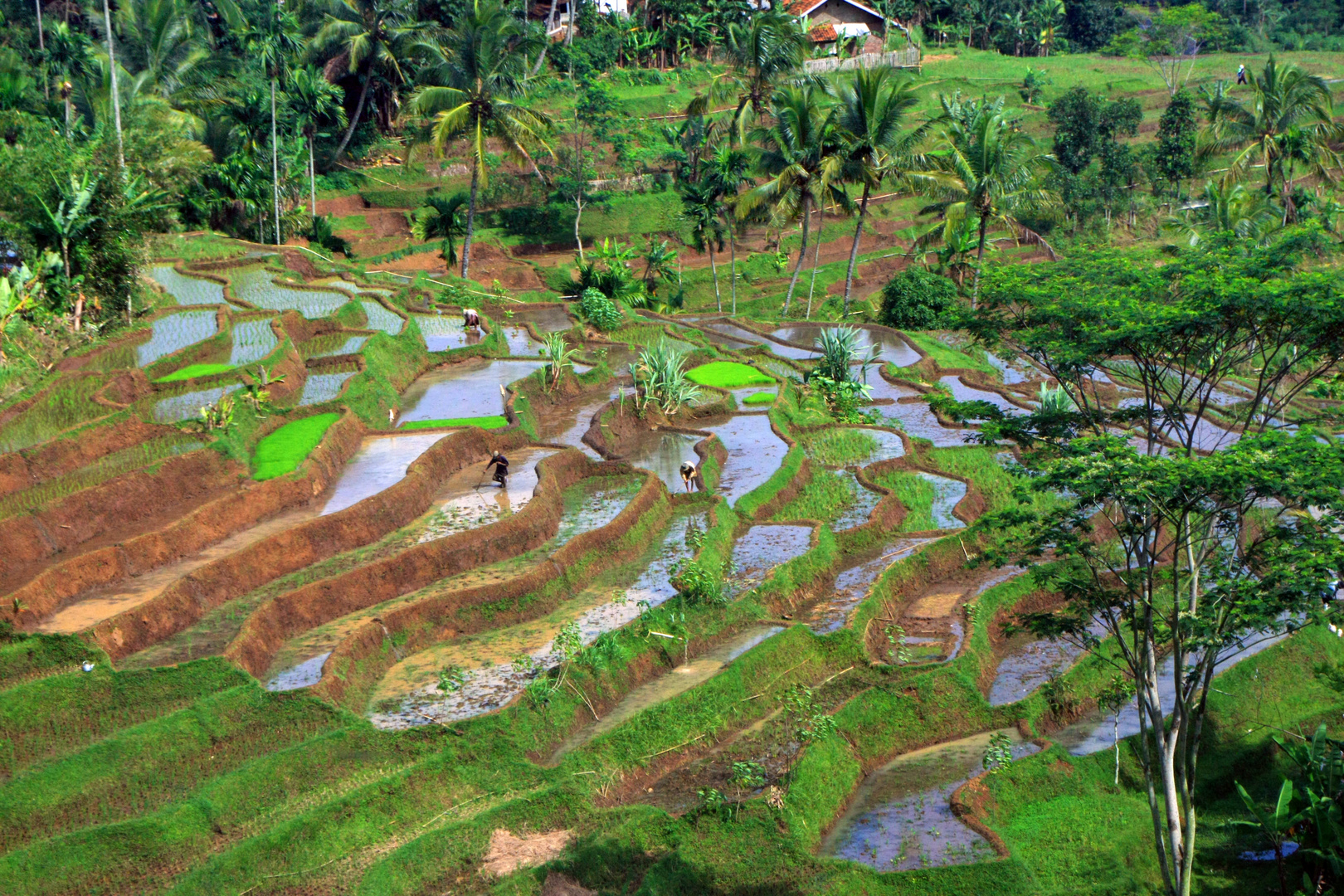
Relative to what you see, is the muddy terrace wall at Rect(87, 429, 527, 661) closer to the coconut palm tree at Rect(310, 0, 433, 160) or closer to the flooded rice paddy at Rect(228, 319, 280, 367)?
the flooded rice paddy at Rect(228, 319, 280, 367)

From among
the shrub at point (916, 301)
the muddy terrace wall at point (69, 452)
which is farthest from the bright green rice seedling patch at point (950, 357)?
the muddy terrace wall at point (69, 452)

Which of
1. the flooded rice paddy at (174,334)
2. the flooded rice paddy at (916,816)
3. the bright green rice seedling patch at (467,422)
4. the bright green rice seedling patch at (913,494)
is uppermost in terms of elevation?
the flooded rice paddy at (174,334)

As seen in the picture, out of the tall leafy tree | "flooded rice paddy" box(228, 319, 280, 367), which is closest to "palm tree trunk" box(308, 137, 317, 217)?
"flooded rice paddy" box(228, 319, 280, 367)

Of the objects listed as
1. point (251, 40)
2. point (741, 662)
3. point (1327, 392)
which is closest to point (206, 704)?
point (741, 662)

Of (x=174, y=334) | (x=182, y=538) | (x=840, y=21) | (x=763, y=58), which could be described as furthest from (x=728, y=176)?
(x=840, y=21)

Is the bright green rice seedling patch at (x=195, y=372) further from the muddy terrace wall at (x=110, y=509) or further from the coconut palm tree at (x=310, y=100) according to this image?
the coconut palm tree at (x=310, y=100)

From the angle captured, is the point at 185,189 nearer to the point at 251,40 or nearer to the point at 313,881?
the point at 251,40

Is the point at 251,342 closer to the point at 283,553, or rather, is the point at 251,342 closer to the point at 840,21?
the point at 283,553
